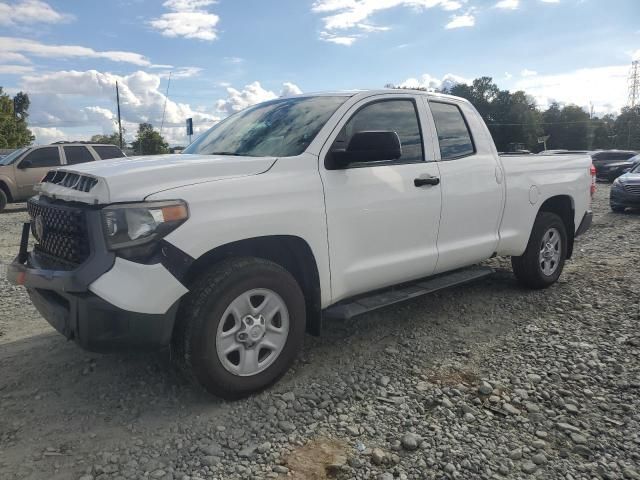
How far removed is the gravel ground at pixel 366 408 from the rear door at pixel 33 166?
10.8 meters

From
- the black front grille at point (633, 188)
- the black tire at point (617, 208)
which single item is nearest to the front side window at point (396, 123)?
the black front grille at point (633, 188)

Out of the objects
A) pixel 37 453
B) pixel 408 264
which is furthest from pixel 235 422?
pixel 408 264

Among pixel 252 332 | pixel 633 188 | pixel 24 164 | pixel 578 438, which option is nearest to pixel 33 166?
pixel 24 164

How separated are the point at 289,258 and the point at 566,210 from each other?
3621mm

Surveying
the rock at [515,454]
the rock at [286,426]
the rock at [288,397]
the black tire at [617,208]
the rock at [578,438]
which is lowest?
the rock at [578,438]

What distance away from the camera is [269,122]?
3848 mm

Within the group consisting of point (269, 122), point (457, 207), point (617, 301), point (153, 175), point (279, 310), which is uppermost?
point (269, 122)

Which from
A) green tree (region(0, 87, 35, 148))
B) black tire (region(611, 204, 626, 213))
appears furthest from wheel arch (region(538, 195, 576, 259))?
green tree (region(0, 87, 35, 148))

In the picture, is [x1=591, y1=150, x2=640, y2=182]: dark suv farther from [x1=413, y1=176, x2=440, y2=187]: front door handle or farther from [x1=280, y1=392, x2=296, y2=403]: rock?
[x1=280, y1=392, x2=296, y2=403]: rock

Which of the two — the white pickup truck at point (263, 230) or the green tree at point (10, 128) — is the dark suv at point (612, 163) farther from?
the green tree at point (10, 128)

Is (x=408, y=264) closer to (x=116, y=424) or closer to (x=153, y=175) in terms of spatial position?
(x=153, y=175)

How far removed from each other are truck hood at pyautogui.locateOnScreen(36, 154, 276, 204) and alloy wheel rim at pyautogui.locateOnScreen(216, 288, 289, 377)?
73 centimetres

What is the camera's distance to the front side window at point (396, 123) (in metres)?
3.69

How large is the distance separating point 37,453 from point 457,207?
3.30m
